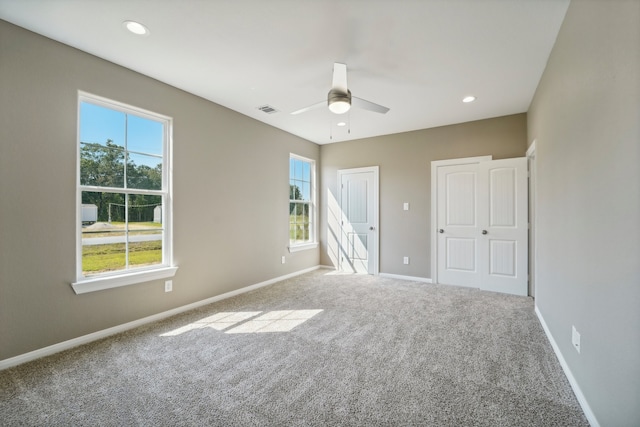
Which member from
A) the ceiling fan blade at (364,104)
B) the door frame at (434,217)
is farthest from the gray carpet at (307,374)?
the ceiling fan blade at (364,104)

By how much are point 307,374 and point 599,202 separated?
2.15 m

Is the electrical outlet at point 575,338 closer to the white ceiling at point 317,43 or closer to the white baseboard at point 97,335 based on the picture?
the white ceiling at point 317,43

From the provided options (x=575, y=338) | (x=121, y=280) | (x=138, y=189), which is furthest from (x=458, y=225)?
(x=121, y=280)

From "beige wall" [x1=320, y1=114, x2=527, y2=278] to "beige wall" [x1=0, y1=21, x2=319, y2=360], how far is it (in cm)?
265

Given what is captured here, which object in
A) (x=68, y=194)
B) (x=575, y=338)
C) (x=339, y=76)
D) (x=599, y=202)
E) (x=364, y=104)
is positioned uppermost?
(x=339, y=76)

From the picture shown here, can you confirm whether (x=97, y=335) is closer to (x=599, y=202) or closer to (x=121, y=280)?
(x=121, y=280)

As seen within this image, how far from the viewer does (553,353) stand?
7.84 ft

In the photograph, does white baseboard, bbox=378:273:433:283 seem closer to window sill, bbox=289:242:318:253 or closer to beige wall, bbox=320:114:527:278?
beige wall, bbox=320:114:527:278

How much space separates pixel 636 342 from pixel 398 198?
13.5 ft

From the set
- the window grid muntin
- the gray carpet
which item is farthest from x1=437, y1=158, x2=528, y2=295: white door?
the window grid muntin

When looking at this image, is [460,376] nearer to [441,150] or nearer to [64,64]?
[441,150]

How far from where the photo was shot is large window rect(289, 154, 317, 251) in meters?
5.48

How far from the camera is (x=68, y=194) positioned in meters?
2.53

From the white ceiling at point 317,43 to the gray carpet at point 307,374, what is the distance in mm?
2712
